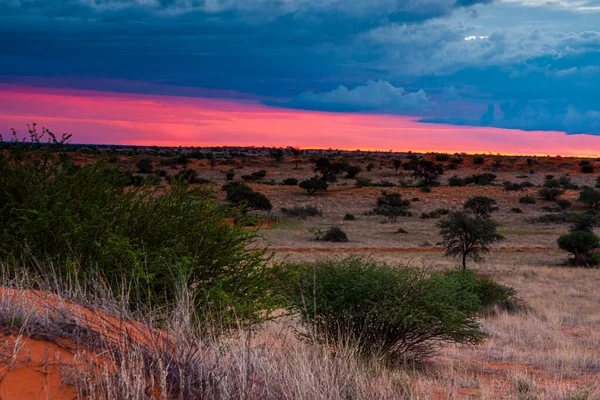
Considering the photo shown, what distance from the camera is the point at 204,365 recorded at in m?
5.29

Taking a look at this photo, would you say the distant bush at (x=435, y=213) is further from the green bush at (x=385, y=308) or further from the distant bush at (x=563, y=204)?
the green bush at (x=385, y=308)

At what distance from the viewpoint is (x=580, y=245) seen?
40156 mm

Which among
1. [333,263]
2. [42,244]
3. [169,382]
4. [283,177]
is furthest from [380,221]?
[169,382]

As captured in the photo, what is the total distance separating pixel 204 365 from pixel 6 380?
1547mm

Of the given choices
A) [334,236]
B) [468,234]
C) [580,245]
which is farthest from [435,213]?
[468,234]

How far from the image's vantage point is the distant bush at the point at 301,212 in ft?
204

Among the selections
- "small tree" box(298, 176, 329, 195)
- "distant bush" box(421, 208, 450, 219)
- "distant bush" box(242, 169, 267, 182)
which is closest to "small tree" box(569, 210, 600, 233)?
"distant bush" box(421, 208, 450, 219)

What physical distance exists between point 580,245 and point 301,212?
95.2 ft

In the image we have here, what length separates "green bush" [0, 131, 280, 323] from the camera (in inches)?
354

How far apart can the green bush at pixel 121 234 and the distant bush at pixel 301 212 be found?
166 feet

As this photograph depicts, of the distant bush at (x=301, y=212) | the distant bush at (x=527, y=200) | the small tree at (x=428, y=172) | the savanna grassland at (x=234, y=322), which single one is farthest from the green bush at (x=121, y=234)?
the small tree at (x=428, y=172)

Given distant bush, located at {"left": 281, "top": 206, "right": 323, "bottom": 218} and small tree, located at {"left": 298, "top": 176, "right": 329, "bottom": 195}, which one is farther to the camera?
small tree, located at {"left": 298, "top": 176, "right": 329, "bottom": 195}

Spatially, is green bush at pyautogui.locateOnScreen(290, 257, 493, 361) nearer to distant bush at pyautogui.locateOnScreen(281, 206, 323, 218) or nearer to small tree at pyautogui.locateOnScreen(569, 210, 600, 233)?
small tree at pyautogui.locateOnScreen(569, 210, 600, 233)

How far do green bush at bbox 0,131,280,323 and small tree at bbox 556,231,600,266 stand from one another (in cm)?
3465
